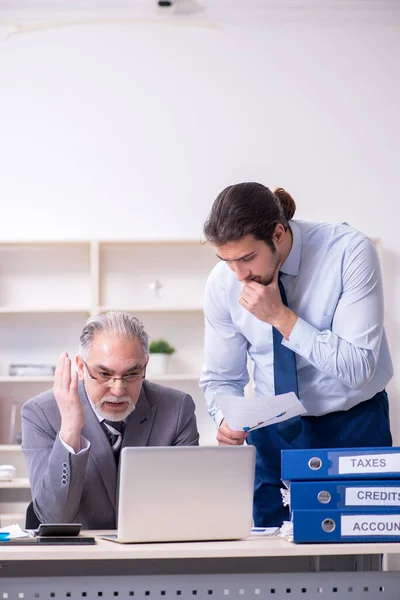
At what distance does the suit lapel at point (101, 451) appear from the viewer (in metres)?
2.29

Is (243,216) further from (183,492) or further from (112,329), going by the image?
(183,492)

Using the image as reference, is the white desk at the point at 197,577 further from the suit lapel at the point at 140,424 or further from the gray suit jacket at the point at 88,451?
the suit lapel at the point at 140,424

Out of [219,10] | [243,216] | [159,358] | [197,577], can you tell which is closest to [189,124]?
[219,10]

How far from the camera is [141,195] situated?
490cm

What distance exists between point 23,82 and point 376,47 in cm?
205

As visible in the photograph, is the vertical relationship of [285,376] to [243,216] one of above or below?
below

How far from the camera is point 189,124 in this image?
4.93 meters

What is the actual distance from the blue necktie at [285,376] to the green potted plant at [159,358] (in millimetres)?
2274

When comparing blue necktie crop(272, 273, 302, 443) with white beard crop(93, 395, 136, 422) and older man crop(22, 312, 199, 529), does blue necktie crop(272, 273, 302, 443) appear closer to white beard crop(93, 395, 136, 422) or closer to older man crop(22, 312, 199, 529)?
older man crop(22, 312, 199, 529)

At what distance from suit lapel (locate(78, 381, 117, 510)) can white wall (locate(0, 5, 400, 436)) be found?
8.53 feet

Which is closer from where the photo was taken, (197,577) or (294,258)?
(197,577)

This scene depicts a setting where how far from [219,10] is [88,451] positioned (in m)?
3.46

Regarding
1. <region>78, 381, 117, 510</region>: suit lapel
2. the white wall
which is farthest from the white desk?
the white wall

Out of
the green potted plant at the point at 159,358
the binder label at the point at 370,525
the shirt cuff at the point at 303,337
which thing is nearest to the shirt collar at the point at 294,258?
the shirt cuff at the point at 303,337
